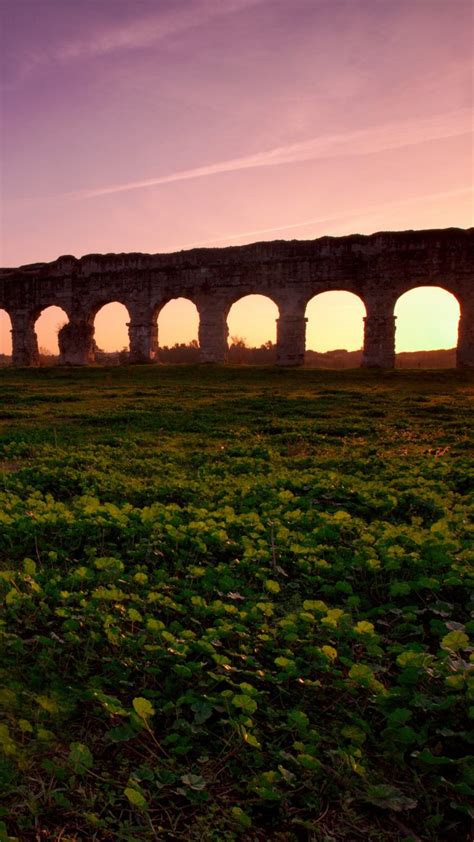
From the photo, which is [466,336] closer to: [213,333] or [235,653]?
[213,333]

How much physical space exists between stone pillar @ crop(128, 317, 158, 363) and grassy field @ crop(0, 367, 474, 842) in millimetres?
21905

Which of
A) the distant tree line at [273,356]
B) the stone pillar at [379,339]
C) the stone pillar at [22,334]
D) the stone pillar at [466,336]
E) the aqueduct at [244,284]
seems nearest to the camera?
the stone pillar at [466,336]

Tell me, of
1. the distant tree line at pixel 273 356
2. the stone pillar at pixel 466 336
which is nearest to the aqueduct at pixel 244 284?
the stone pillar at pixel 466 336

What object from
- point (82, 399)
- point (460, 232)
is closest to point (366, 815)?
point (82, 399)

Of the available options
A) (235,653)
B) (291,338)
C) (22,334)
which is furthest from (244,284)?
(235,653)

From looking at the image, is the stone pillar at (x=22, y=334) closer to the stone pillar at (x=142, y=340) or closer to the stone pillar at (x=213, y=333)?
the stone pillar at (x=142, y=340)

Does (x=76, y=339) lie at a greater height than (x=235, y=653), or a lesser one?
greater

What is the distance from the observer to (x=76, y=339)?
99.0 ft

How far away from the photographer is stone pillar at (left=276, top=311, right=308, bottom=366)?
26.8 m

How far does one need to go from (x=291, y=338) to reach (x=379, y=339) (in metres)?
→ 4.01

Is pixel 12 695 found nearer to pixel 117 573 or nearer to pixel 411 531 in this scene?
pixel 117 573

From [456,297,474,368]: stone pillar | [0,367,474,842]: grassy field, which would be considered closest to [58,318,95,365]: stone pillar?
[456,297,474,368]: stone pillar

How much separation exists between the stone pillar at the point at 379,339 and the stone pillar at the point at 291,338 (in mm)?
2915

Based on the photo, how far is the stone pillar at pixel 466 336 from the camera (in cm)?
2464
